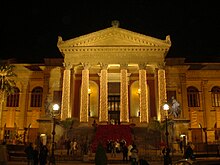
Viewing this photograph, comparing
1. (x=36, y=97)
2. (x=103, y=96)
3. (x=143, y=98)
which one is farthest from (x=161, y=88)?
(x=36, y=97)

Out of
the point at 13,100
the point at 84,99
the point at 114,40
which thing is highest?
the point at 114,40

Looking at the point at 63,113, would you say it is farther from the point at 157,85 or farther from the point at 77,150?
the point at 157,85

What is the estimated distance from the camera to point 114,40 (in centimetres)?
4094

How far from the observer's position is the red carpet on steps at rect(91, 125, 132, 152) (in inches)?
1318

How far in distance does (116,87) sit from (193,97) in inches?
510

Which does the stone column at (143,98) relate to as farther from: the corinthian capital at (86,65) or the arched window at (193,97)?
the arched window at (193,97)

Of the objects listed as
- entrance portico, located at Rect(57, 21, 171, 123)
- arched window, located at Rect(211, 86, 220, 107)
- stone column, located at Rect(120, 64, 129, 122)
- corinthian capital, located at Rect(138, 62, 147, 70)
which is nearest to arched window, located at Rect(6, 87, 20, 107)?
entrance portico, located at Rect(57, 21, 171, 123)

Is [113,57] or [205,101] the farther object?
[205,101]

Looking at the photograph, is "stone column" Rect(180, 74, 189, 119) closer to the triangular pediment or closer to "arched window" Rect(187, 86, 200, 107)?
"arched window" Rect(187, 86, 200, 107)

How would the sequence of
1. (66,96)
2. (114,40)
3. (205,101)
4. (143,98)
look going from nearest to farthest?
(143,98) < (66,96) < (114,40) < (205,101)

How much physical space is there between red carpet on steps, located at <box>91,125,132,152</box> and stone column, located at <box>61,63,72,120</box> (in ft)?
16.7

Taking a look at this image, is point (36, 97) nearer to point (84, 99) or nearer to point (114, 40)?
point (84, 99)

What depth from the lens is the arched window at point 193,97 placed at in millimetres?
47906

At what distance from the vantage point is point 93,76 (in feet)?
152
